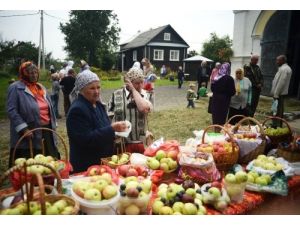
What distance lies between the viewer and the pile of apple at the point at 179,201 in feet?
5.79

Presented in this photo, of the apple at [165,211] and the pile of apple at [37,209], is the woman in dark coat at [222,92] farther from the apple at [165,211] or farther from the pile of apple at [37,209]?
the pile of apple at [37,209]

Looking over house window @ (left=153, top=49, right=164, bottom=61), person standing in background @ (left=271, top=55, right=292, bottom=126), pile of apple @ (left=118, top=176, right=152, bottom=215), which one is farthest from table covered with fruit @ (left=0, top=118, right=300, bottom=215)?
house window @ (left=153, top=49, right=164, bottom=61)

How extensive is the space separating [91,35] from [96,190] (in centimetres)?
384

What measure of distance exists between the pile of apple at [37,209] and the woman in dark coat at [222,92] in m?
4.43

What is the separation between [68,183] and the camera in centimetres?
200

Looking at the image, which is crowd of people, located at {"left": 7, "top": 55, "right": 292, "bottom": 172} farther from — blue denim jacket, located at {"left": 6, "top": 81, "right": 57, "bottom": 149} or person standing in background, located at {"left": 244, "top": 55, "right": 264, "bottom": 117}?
person standing in background, located at {"left": 244, "top": 55, "right": 264, "bottom": 117}

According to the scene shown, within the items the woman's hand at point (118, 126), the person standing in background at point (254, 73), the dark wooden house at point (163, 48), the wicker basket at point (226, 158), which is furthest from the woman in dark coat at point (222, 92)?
the dark wooden house at point (163, 48)

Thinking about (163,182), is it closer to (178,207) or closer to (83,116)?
(178,207)

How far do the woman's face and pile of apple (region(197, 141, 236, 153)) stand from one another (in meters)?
1.10

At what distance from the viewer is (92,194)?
164 cm

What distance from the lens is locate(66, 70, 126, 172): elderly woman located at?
244cm

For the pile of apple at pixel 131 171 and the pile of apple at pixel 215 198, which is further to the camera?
the pile of apple at pixel 131 171

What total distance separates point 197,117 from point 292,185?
622cm
